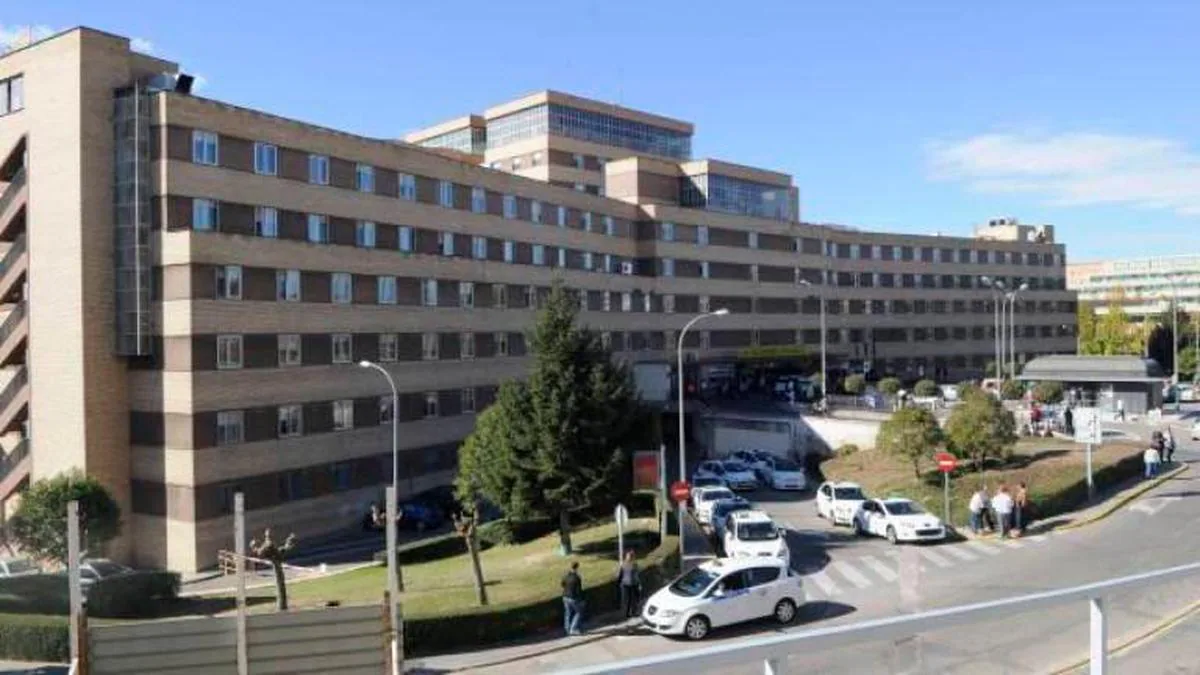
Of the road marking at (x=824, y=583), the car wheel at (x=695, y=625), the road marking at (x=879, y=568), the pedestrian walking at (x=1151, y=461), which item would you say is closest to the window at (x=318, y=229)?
the road marking at (x=879, y=568)

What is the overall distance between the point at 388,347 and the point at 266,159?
36.7 feet

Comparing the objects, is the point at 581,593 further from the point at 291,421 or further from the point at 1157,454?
the point at 1157,454

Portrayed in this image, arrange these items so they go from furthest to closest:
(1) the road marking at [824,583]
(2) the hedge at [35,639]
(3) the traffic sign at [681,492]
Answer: (3) the traffic sign at [681,492], (1) the road marking at [824,583], (2) the hedge at [35,639]

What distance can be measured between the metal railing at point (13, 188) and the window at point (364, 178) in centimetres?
1413

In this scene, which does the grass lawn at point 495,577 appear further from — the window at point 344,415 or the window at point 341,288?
the window at point 341,288

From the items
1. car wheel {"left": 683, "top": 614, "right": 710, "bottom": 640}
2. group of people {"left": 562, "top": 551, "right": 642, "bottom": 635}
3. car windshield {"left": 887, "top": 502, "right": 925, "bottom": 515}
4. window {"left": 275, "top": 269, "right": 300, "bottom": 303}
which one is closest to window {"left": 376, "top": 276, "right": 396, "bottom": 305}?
window {"left": 275, "top": 269, "right": 300, "bottom": 303}

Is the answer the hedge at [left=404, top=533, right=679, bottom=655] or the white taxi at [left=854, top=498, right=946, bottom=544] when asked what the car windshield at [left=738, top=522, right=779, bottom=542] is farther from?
the hedge at [left=404, top=533, right=679, bottom=655]

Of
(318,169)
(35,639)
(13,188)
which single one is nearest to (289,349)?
(318,169)

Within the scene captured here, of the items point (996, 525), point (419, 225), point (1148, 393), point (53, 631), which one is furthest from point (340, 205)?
point (1148, 393)

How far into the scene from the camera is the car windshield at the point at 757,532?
29672 mm

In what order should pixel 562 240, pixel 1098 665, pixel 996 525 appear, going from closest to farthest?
pixel 1098 665, pixel 996 525, pixel 562 240

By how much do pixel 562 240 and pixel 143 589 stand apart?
137ft

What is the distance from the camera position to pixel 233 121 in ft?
146

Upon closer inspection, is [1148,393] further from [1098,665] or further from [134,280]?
[1098,665]
